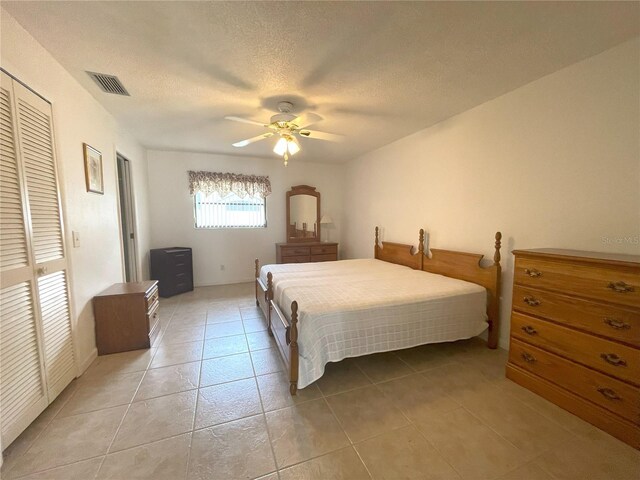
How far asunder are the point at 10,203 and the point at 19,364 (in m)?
0.94

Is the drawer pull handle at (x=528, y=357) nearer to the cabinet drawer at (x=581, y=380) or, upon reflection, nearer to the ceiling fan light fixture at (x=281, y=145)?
the cabinet drawer at (x=581, y=380)

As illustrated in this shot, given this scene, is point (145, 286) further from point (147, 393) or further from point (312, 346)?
point (312, 346)

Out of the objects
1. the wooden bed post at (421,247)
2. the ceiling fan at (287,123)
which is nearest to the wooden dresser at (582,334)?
the wooden bed post at (421,247)

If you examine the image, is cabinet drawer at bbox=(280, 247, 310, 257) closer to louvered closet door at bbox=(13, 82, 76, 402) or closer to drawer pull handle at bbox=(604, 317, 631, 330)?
louvered closet door at bbox=(13, 82, 76, 402)

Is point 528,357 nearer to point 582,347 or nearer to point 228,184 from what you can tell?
point 582,347

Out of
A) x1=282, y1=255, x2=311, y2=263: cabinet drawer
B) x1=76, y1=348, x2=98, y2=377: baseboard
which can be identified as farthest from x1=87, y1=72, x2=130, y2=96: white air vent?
x1=282, y1=255, x2=311, y2=263: cabinet drawer

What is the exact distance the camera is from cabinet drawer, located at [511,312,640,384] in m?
1.48

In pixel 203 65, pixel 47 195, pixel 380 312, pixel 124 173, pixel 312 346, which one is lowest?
pixel 312 346

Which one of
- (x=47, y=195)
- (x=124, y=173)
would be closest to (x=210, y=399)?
(x=47, y=195)

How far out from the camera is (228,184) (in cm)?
486

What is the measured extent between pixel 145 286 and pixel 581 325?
3.75 meters

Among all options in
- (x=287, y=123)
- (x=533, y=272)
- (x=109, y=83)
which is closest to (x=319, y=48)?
(x=287, y=123)

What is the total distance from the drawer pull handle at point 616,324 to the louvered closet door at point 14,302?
135 inches

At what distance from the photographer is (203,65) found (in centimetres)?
196
